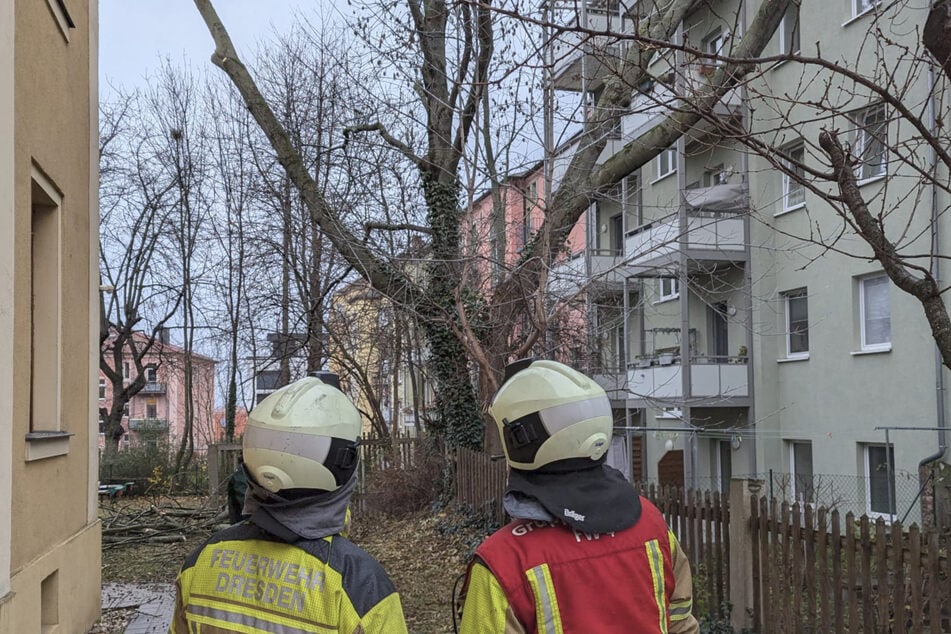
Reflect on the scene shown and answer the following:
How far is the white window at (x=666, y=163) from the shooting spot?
21.0 metres

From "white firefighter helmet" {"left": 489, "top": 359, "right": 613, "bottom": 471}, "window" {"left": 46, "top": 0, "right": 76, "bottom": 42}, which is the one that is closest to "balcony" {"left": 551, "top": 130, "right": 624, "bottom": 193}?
"window" {"left": 46, "top": 0, "right": 76, "bottom": 42}

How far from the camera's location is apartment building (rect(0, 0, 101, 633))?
5.11 m

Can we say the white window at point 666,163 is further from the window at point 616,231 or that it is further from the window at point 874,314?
the window at point 874,314

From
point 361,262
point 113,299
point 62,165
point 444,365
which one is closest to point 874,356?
point 444,365

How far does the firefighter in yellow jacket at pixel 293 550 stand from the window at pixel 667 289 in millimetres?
19160

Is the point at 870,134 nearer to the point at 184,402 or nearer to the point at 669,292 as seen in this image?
the point at 669,292

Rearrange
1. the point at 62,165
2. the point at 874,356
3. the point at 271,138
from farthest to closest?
the point at 874,356 → the point at 271,138 → the point at 62,165

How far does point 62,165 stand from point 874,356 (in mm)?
13424

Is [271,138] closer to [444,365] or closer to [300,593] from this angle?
[444,365]

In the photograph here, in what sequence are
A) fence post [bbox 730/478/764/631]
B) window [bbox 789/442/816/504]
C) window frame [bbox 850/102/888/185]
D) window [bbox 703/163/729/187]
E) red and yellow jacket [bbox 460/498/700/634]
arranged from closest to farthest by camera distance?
red and yellow jacket [bbox 460/498/700/634]
window frame [bbox 850/102/888/185]
fence post [bbox 730/478/764/631]
window [bbox 789/442/816/504]
window [bbox 703/163/729/187]

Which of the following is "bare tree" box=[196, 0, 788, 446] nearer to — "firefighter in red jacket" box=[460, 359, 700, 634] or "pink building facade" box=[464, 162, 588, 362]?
"pink building facade" box=[464, 162, 588, 362]

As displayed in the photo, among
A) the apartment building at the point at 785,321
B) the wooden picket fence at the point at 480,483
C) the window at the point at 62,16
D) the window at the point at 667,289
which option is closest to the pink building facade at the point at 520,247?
the apartment building at the point at 785,321

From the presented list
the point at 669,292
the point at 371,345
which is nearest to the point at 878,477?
the point at 669,292

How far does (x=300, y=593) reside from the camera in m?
2.41
